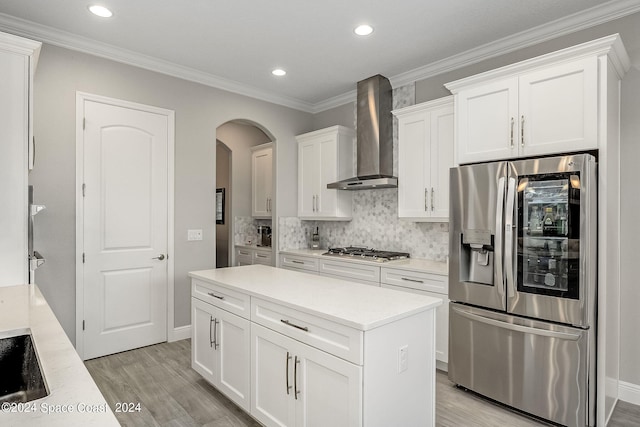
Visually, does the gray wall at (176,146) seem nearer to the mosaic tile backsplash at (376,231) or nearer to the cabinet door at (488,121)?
the mosaic tile backsplash at (376,231)

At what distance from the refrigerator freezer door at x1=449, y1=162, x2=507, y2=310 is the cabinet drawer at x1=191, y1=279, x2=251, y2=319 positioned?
1577 mm

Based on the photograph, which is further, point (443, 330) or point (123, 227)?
point (123, 227)

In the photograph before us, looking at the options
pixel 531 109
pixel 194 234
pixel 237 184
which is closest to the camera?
pixel 531 109

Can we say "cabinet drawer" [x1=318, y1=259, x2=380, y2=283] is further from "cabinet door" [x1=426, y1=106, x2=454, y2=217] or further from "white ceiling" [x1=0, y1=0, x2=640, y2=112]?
"white ceiling" [x1=0, y1=0, x2=640, y2=112]

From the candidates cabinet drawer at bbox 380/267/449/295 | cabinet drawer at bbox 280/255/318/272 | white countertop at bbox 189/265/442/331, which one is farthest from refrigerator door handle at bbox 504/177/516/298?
cabinet drawer at bbox 280/255/318/272

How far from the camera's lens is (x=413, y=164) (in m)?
3.65

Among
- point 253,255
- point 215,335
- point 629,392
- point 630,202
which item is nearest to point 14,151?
point 215,335

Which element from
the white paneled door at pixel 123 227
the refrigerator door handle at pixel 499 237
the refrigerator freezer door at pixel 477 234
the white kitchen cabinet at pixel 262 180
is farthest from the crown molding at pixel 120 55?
the refrigerator door handle at pixel 499 237

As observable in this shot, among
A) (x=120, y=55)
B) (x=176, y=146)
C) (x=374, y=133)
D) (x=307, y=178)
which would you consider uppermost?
(x=120, y=55)

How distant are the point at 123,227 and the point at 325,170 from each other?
7.56 feet

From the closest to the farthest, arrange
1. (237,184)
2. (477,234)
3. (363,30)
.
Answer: (477,234) < (363,30) < (237,184)

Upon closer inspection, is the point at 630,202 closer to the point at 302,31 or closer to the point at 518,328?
the point at 518,328

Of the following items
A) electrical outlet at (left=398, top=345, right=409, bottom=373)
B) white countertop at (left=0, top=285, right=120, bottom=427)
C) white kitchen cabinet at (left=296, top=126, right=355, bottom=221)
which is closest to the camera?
white countertop at (left=0, top=285, right=120, bottom=427)

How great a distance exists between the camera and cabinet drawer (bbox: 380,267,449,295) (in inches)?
124
